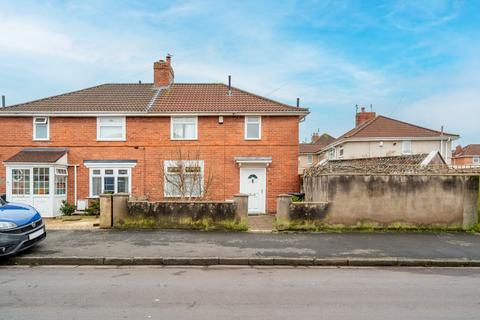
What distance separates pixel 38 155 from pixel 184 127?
7.12 metres

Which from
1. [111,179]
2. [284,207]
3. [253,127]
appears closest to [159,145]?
[111,179]

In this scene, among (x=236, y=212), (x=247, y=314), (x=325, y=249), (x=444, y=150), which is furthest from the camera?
(x=444, y=150)

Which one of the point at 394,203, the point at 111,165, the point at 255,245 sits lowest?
the point at 255,245

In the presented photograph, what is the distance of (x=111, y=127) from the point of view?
16.5 meters

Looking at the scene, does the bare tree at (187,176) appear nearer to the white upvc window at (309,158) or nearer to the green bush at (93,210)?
the green bush at (93,210)

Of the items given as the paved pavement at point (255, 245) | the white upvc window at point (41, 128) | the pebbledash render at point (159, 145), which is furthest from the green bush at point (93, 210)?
the paved pavement at point (255, 245)

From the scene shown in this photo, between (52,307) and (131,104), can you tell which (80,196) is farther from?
(52,307)

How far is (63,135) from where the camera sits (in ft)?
53.7

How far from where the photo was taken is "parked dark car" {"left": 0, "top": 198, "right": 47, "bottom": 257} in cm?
698

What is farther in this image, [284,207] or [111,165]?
[111,165]

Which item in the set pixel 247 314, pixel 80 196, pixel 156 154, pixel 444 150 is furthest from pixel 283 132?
pixel 444 150

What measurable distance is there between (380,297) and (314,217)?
526 centimetres

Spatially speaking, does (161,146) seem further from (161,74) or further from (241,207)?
(241,207)

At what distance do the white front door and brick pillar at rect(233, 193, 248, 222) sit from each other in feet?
18.8
